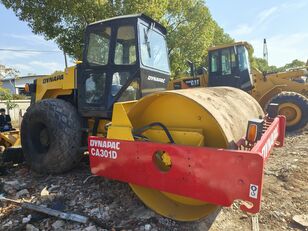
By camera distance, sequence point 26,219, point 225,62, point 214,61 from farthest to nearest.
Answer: point 214,61, point 225,62, point 26,219

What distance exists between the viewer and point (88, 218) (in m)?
3.23

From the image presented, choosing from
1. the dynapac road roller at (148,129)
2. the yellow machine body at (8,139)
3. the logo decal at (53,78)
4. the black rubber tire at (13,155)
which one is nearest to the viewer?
the dynapac road roller at (148,129)

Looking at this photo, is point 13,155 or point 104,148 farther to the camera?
point 13,155

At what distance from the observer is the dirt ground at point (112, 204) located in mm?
3180

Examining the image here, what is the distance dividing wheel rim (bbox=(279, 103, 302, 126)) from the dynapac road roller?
4.40 m

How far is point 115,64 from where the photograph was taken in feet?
13.9

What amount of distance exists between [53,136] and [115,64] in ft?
4.47

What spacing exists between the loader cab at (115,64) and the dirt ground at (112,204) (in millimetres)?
1046

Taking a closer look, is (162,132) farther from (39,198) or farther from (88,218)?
(39,198)

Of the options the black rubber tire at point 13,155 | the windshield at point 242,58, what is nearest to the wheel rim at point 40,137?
the black rubber tire at point 13,155

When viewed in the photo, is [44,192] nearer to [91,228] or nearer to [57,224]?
[57,224]

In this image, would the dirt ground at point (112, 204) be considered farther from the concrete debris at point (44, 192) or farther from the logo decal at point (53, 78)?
the logo decal at point (53, 78)

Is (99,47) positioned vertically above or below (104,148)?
above

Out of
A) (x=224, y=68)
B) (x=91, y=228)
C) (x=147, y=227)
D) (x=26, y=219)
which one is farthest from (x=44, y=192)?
(x=224, y=68)
